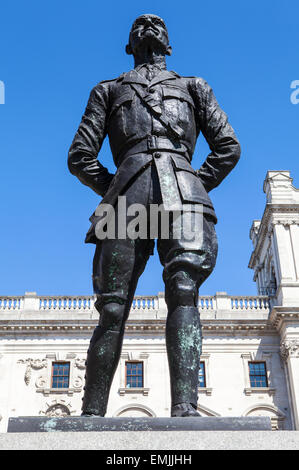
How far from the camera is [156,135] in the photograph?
4543 mm

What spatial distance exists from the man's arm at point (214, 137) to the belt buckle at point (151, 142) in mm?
420

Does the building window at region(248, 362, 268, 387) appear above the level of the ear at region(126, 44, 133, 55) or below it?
above

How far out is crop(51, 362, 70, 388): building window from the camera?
3059 cm

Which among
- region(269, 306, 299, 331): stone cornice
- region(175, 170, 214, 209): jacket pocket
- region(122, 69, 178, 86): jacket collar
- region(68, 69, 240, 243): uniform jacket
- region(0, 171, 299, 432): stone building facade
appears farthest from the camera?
region(269, 306, 299, 331): stone cornice

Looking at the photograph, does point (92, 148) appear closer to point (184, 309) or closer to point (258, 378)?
point (184, 309)

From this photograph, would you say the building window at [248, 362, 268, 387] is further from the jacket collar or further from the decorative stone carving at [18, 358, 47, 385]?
the jacket collar

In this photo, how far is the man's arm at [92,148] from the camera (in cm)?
461

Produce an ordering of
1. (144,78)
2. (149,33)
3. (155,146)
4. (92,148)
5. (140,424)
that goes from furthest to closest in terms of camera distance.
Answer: (149,33) → (144,78) → (92,148) → (155,146) → (140,424)

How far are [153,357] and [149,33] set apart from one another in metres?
27.2

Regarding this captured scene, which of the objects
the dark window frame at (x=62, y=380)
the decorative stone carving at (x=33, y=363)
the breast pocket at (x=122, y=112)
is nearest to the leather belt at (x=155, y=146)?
the breast pocket at (x=122, y=112)

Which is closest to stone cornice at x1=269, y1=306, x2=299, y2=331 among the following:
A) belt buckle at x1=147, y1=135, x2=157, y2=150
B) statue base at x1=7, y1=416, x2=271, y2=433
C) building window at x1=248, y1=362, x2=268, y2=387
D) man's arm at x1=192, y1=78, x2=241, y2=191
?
building window at x1=248, y1=362, x2=268, y2=387

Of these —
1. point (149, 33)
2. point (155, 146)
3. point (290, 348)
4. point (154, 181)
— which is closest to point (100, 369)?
point (154, 181)

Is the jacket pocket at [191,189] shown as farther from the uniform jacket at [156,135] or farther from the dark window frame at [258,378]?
the dark window frame at [258,378]

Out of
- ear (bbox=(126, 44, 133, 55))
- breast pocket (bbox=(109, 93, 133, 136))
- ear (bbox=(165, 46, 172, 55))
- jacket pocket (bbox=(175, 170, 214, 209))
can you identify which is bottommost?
jacket pocket (bbox=(175, 170, 214, 209))
